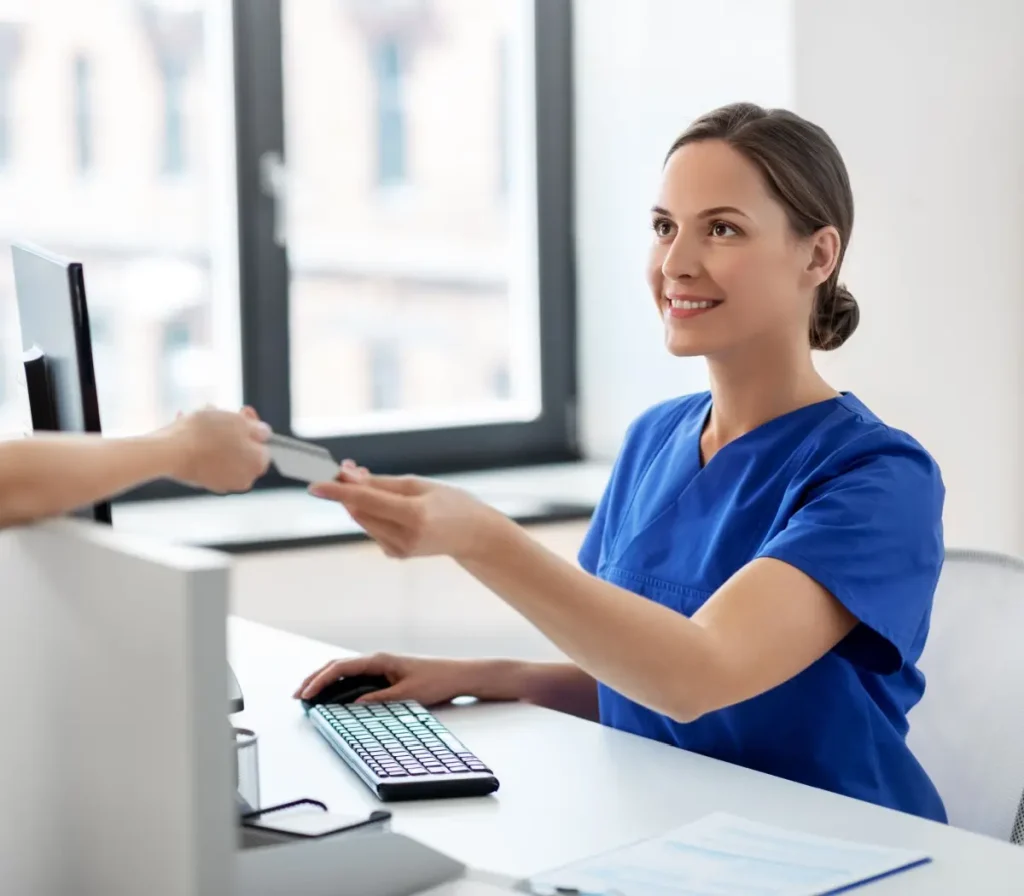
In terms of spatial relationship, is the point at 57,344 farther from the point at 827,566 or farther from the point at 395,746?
the point at 827,566

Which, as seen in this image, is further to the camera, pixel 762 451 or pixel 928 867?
pixel 762 451

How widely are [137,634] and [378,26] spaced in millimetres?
2124

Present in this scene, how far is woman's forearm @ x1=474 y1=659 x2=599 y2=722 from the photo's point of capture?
61.4 inches

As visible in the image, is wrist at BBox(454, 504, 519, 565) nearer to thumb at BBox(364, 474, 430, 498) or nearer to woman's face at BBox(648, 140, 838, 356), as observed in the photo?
thumb at BBox(364, 474, 430, 498)

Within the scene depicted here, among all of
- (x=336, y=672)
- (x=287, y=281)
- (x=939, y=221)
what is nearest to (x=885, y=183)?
(x=939, y=221)

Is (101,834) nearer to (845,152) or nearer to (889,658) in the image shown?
(889,658)

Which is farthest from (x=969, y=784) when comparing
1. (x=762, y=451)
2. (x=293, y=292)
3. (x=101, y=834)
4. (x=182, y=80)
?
(x=182, y=80)

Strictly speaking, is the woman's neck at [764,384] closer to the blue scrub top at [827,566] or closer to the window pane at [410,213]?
the blue scrub top at [827,566]

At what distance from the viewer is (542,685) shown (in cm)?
159

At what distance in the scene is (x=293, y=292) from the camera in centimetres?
269

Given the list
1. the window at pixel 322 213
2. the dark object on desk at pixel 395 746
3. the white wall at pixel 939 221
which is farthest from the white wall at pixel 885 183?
the dark object on desk at pixel 395 746

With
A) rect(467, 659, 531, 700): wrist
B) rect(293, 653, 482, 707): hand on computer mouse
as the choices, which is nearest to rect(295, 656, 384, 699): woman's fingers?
rect(293, 653, 482, 707): hand on computer mouse

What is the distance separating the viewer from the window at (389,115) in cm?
273

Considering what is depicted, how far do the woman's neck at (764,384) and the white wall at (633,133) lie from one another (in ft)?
3.70
